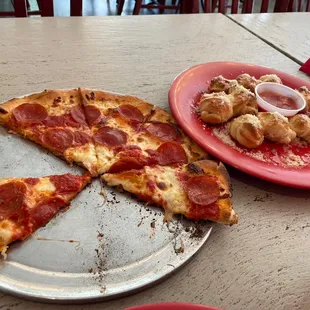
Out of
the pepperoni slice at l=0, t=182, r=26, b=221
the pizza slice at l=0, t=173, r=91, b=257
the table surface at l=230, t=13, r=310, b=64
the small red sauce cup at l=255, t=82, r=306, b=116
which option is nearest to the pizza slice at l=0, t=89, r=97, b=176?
the pizza slice at l=0, t=173, r=91, b=257

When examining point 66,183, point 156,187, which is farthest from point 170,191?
point 66,183

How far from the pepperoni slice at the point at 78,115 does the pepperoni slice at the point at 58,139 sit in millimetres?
75

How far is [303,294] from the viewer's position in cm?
100

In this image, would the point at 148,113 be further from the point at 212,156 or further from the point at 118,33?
the point at 118,33

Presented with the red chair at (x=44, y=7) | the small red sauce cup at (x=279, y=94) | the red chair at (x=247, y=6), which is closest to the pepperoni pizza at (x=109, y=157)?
the small red sauce cup at (x=279, y=94)

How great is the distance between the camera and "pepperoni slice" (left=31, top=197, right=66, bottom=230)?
1044 mm

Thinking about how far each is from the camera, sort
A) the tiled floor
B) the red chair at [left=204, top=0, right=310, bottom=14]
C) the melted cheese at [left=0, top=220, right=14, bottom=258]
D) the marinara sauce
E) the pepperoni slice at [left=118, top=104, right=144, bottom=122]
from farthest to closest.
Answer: the tiled floor, the red chair at [left=204, top=0, right=310, bottom=14], the marinara sauce, the pepperoni slice at [left=118, top=104, right=144, bottom=122], the melted cheese at [left=0, top=220, right=14, bottom=258]

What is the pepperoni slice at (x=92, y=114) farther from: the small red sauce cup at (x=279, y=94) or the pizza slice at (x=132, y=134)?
the small red sauce cup at (x=279, y=94)

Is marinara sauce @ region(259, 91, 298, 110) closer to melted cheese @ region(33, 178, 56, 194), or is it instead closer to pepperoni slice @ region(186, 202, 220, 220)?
pepperoni slice @ region(186, 202, 220, 220)

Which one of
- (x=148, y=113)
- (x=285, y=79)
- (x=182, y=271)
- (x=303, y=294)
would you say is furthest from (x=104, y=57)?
(x=303, y=294)

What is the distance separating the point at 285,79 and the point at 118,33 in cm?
97

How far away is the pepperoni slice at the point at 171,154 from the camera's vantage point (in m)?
1.31

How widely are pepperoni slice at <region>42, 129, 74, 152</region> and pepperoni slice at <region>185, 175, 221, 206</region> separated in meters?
0.43

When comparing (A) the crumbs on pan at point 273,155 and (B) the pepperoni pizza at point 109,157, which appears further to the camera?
(A) the crumbs on pan at point 273,155
